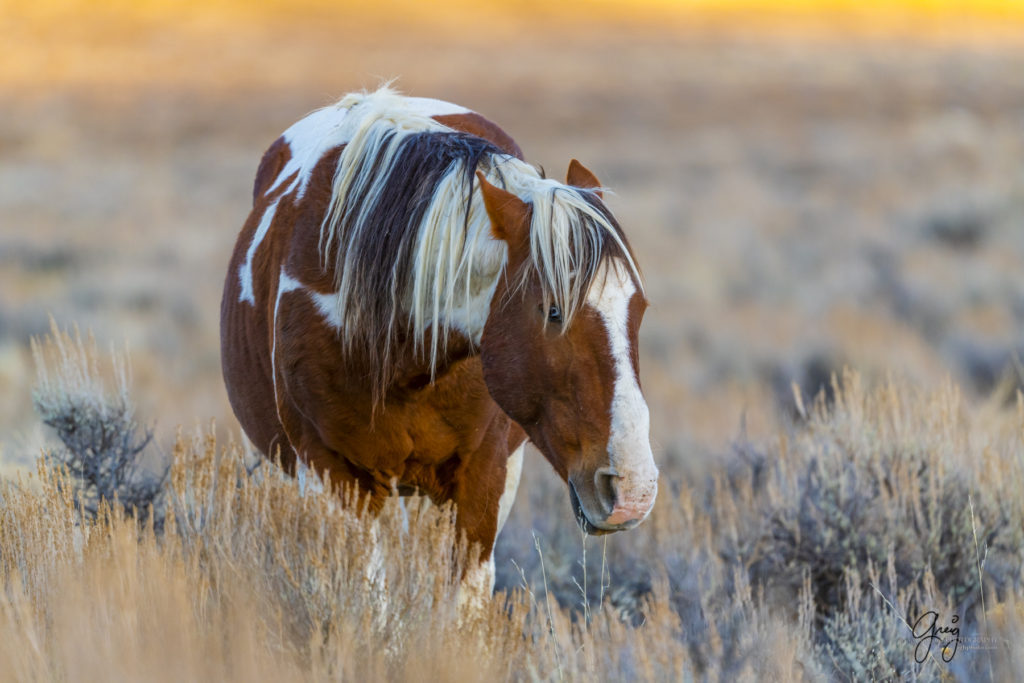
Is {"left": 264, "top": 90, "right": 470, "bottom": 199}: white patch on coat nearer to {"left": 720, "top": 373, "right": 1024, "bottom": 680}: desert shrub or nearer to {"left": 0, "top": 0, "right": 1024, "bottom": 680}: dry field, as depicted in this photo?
{"left": 0, "top": 0, "right": 1024, "bottom": 680}: dry field

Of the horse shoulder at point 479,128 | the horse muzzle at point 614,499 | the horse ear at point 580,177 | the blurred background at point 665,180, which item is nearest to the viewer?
the horse muzzle at point 614,499

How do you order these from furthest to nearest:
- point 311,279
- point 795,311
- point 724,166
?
point 724,166
point 795,311
point 311,279

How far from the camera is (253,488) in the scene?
2879 mm

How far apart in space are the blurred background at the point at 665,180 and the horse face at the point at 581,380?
6.42 feet

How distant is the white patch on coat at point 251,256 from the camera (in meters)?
3.64

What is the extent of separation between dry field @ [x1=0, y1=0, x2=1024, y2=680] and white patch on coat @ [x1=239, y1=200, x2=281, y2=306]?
48 cm

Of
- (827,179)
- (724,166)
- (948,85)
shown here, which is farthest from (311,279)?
(948,85)

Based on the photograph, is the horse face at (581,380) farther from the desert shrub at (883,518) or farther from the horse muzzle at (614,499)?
the desert shrub at (883,518)

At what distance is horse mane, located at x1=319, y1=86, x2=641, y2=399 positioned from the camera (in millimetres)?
2484

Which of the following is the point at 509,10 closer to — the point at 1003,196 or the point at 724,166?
the point at 724,166

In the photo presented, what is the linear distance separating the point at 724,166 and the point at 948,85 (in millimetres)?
13611

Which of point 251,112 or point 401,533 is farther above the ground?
point 251,112

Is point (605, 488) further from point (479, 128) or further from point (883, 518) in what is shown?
point (883, 518)

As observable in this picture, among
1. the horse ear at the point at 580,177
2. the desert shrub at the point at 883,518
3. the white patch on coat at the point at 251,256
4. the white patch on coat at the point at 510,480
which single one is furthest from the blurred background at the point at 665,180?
the white patch on coat at the point at 510,480
